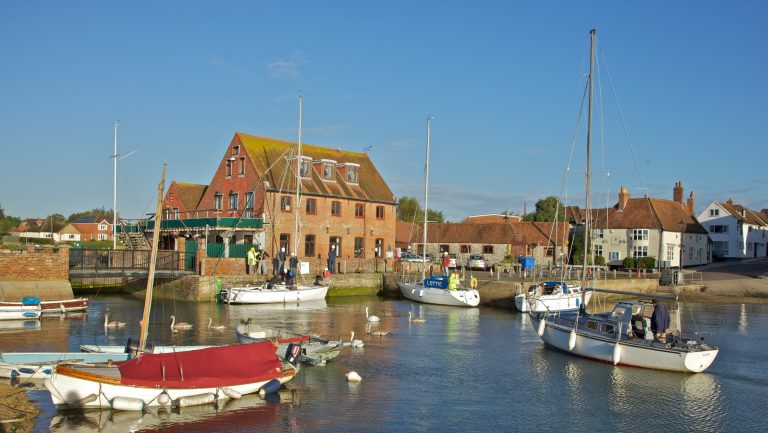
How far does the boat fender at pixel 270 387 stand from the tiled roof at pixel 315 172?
32.2 m

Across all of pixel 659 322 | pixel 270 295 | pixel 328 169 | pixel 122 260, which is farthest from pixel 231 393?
pixel 328 169

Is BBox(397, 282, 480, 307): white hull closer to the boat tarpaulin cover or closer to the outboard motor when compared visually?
the outboard motor

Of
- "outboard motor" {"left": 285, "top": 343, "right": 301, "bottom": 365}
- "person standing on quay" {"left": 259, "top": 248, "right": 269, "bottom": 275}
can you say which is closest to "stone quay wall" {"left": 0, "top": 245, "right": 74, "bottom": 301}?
"person standing on quay" {"left": 259, "top": 248, "right": 269, "bottom": 275}

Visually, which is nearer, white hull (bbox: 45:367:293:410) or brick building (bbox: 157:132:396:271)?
white hull (bbox: 45:367:293:410)

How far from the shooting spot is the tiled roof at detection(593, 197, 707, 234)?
73.2 meters

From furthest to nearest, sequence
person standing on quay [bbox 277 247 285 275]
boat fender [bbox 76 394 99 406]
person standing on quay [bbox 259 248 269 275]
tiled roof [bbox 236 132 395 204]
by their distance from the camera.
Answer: tiled roof [bbox 236 132 395 204] < person standing on quay [bbox 259 248 269 275] < person standing on quay [bbox 277 247 285 275] < boat fender [bbox 76 394 99 406]

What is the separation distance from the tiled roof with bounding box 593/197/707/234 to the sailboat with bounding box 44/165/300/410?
57.0 metres

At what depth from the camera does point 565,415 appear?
20.3 metres

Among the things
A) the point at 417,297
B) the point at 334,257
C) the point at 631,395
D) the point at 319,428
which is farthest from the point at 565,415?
the point at 334,257

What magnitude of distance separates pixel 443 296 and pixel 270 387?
28.3 meters

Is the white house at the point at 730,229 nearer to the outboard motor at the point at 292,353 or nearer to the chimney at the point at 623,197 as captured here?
the chimney at the point at 623,197

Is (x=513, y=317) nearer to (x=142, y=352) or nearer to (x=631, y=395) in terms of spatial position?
(x=631, y=395)

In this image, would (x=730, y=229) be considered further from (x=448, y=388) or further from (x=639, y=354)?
(x=448, y=388)

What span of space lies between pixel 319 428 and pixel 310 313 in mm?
23310
